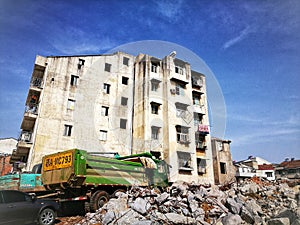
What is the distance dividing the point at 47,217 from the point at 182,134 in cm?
1853

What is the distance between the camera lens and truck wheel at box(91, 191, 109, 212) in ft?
32.0

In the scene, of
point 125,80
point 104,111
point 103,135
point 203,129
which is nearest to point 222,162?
point 203,129

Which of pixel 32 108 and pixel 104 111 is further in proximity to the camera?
pixel 104 111

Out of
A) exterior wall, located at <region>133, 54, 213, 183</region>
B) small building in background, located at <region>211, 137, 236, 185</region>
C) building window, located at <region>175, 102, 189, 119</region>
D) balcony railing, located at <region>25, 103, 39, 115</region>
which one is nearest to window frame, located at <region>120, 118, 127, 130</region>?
exterior wall, located at <region>133, 54, 213, 183</region>

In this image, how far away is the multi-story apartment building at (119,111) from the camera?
69.8 feet

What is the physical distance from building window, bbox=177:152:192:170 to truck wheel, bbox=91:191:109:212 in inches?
576

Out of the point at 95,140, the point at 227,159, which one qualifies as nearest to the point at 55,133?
the point at 95,140

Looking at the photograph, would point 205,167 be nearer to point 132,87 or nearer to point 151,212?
point 132,87

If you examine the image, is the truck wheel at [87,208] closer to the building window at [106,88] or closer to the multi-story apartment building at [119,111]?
the multi-story apartment building at [119,111]

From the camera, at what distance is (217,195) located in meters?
9.46

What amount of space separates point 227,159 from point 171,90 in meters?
12.4

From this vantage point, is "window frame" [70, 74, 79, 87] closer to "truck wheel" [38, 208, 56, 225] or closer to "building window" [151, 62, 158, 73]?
"building window" [151, 62, 158, 73]

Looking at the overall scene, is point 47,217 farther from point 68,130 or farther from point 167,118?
point 167,118

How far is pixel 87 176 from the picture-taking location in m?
9.95
